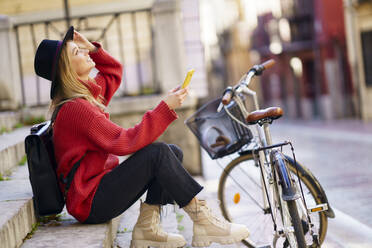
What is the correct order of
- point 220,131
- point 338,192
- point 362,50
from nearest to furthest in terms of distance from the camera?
point 220,131
point 338,192
point 362,50

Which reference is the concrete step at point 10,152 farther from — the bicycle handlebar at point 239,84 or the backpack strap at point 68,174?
the bicycle handlebar at point 239,84

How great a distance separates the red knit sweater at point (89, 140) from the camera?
9.79ft

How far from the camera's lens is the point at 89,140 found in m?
3.05

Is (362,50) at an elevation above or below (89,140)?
above

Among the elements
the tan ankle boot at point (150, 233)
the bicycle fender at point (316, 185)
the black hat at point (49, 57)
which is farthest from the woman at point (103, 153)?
the bicycle fender at point (316, 185)

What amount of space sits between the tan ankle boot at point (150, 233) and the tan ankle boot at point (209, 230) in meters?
0.18

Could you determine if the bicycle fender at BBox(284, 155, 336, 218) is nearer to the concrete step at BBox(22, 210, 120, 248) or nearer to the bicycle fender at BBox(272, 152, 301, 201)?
the bicycle fender at BBox(272, 152, 301, 201)

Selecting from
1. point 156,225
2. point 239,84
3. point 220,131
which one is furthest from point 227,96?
point 156,225

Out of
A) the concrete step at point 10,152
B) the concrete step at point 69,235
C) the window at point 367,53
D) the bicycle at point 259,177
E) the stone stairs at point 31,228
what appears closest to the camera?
the stone stairs at point 31,228

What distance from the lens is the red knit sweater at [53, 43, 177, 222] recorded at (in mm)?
2984

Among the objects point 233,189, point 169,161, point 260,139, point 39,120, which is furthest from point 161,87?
point 169,161

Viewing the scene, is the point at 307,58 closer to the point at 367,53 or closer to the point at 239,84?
the point at 367,53

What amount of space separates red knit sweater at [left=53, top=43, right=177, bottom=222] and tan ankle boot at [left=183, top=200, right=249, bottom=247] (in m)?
0.50

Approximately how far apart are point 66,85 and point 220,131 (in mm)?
1225
